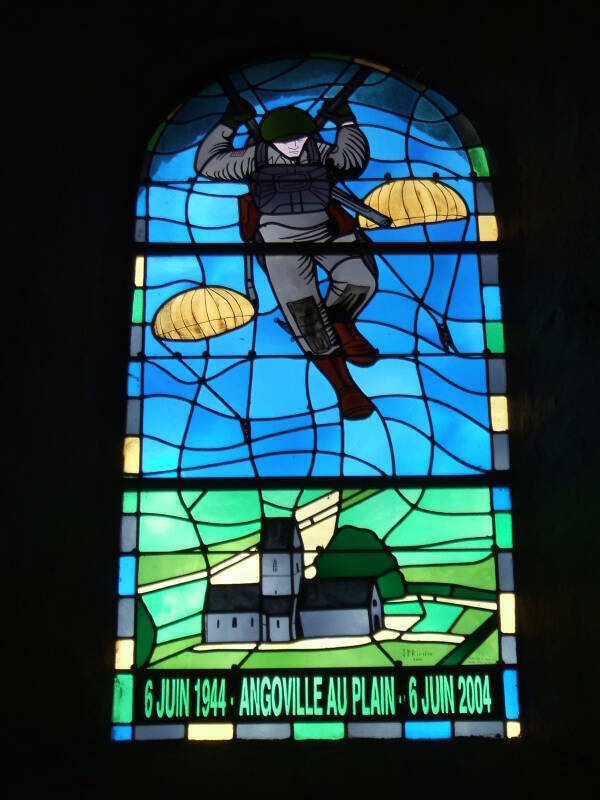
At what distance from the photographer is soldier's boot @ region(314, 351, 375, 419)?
4.76m

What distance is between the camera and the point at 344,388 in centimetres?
479

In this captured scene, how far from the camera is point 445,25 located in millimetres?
5059

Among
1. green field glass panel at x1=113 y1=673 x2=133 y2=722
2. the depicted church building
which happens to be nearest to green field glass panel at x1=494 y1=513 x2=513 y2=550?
the depicted church building

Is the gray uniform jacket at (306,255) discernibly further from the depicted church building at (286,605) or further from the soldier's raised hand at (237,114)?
the depicted church building at (286,605)

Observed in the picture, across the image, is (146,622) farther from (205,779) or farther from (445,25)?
(445,25)

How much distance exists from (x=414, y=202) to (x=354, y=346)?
0.60 metres

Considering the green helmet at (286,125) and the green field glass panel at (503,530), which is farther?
the green helmet at (286,125)

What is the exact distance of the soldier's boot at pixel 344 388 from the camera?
15.6ft

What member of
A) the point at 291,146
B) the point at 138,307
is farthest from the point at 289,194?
the point at 138,307

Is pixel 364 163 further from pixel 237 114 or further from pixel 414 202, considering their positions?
pixel 237 114

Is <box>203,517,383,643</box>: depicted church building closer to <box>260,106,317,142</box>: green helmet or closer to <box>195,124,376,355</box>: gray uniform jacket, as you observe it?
<box>195,124,376,355</box>: gray uniform jacket

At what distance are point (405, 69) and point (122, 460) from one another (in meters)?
1.77

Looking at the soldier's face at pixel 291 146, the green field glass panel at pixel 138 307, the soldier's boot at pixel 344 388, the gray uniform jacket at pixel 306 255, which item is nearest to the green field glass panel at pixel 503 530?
the soldier's boot at pixel 344 388

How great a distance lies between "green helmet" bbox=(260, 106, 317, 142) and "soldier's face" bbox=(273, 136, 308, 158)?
14mm
